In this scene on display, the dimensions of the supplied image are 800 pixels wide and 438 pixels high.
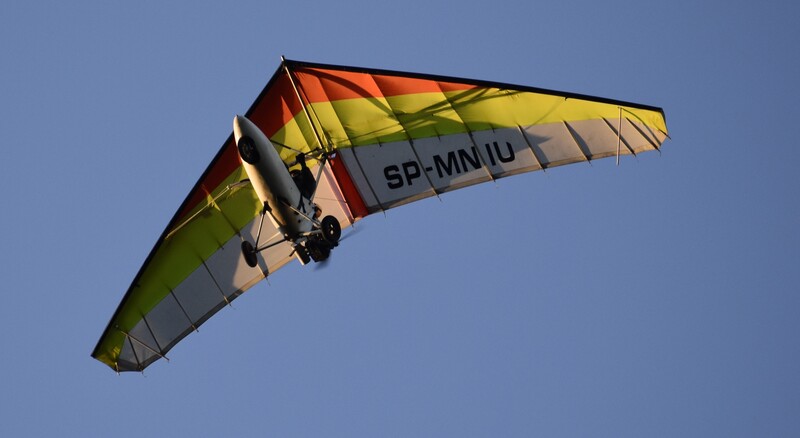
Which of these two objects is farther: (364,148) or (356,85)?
(364,148)

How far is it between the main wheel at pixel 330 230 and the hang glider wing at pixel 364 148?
84.4 inches

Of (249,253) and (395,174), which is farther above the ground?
(395,174)

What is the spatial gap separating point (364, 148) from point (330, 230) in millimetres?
2823

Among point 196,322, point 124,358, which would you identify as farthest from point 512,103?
point 124,358

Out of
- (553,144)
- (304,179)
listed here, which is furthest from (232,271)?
(553,144)

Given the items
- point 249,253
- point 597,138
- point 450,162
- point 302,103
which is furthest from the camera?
point 450,162

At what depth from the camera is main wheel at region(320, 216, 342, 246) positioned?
74.1 feet

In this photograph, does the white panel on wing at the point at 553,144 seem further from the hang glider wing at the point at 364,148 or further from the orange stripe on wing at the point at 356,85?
the orange stripe on wing at the point at 356,85

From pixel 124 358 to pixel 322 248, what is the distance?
696cm

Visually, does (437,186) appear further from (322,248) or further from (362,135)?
(322,248)

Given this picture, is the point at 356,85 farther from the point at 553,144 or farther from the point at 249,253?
the point at 553,144

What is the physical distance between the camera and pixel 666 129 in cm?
2442

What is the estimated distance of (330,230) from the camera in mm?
A: 22641

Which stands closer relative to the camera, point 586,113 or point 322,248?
point 322,248
